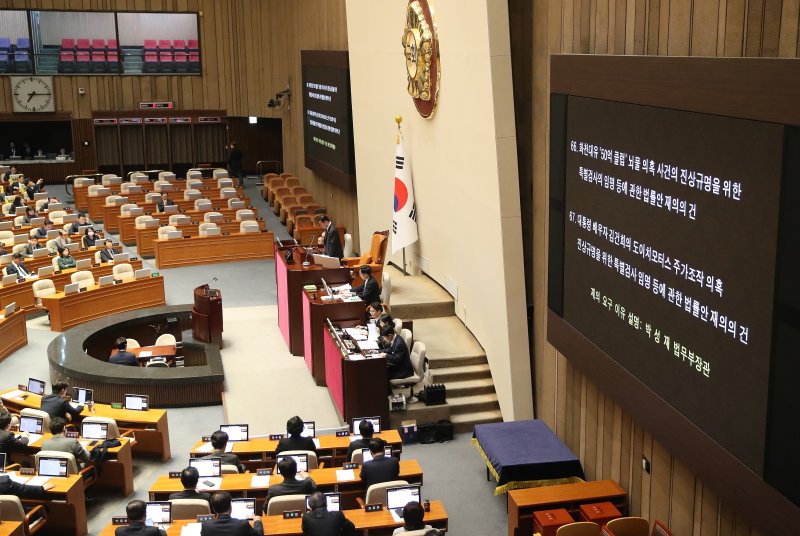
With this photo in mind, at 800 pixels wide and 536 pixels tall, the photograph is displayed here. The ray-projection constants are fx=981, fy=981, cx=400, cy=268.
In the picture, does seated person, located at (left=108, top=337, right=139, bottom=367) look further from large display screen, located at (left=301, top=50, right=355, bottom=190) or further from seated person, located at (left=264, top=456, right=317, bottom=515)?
large display screen, located at (left=301, top=50, right=355, bottom=190)

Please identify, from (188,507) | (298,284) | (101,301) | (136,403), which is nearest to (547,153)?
(188,507)

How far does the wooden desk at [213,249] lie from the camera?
2020cm

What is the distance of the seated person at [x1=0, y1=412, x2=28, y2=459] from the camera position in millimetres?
10359

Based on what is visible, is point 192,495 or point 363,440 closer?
point 192,495

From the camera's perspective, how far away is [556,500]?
899cm

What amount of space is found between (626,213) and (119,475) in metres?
6.23

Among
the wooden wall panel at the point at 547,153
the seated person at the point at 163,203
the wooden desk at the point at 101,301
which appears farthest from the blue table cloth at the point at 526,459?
the seated person at the point at 163,203

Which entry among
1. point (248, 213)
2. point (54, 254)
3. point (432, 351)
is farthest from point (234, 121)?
point (432, 351)

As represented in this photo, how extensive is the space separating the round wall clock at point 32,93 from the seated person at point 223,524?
23.1 m

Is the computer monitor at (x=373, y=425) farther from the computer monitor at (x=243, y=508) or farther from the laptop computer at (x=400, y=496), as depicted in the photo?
the computer monitor at (x=243, y=508)

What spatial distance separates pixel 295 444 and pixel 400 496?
1.54 m

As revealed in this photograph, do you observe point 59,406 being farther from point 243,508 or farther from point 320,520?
point 320,520

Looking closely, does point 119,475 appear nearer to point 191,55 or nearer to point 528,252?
point 528,252

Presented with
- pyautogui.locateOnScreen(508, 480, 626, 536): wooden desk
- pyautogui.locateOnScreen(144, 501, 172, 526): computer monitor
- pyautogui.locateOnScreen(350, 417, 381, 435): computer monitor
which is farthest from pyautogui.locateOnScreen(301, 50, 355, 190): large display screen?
pyautogui.locateOnScreen(144, 501, 172, 526): computer monitor
